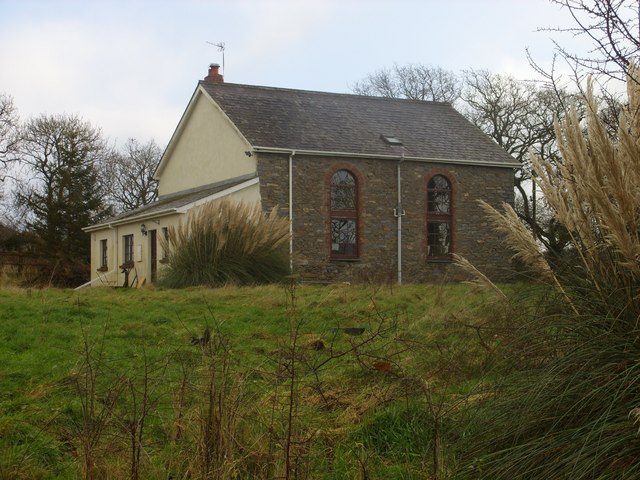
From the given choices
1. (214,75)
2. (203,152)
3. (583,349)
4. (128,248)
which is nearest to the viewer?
(583,349)

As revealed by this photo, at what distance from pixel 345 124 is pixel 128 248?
7711 mm

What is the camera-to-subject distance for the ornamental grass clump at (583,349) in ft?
12.3

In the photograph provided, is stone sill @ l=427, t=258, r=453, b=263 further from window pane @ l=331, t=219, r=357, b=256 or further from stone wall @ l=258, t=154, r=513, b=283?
window pane @ l=331, t=219, r=357, b=256

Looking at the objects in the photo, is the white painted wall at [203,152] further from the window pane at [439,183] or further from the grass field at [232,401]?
the grass field at [232,401]

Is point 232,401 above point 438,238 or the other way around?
the other way around

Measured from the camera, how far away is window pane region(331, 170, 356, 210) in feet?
76.1

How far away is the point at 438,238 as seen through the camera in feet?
81.0

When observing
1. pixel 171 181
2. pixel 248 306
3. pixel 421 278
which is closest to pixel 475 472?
pixel 248 306

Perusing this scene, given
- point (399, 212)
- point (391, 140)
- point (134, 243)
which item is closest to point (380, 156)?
point (391, 140)

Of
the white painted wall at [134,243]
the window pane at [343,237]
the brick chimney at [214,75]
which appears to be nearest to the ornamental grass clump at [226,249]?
the white painted wall at [134,243]

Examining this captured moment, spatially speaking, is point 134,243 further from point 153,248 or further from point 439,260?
point 439,260

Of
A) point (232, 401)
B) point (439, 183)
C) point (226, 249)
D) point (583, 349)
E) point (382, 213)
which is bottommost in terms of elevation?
point (232, 401)

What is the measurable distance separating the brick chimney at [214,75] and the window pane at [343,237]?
7203 mm

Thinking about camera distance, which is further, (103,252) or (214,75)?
(103,252)
